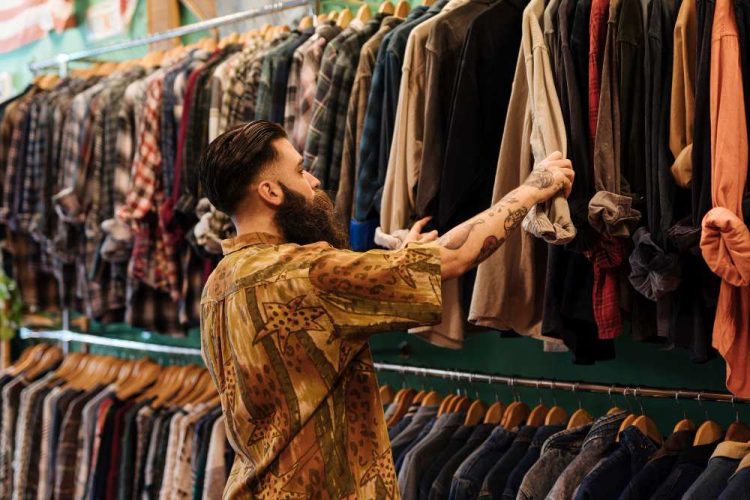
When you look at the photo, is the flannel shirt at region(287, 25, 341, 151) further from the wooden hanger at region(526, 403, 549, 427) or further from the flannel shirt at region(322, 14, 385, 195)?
the wooden hanger at region(526, 403, 549, 427)

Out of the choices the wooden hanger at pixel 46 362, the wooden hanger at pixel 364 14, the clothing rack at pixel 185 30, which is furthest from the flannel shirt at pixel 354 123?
the wooden hanger at pixel 46 362

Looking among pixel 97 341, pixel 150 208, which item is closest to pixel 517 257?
pixel 150 208

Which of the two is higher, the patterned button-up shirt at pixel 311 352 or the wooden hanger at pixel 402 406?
the patterned button-up shirt at pixel 311 352

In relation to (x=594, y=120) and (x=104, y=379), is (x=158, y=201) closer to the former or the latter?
(x=104, y=379)

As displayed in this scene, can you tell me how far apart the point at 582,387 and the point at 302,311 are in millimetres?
1110

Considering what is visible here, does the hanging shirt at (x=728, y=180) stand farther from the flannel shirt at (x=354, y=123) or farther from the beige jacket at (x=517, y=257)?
the flannel shirt at (x=354, y=123)

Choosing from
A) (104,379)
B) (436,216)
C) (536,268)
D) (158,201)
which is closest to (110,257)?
(158,201)

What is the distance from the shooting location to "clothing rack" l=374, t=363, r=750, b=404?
2586 millimetres

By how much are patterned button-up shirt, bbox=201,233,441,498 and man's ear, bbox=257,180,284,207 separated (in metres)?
0.07

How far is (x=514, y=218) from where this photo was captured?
2.08 m

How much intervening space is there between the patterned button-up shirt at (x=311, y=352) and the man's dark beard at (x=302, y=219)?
4 centimetres

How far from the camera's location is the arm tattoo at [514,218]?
2.06 meters

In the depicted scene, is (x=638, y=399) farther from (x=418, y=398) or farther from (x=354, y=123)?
(x=354, y=123)

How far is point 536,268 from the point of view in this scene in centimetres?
273
